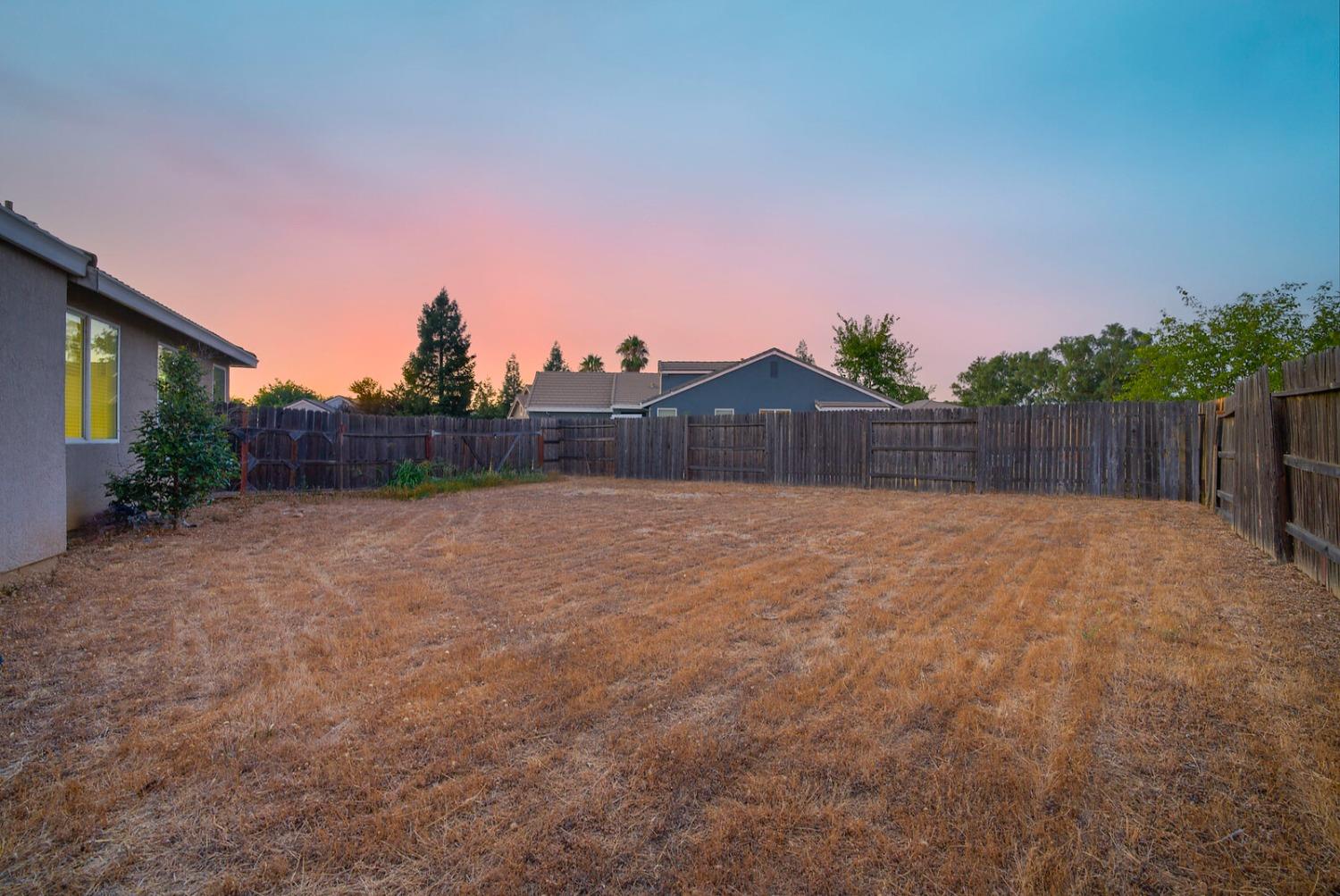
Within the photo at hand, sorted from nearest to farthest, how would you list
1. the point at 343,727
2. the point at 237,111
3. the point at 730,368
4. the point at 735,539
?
the point at 343,727
the point at 735,539
the point at 237,111
the point at 730,368

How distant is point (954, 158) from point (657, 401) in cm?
1473

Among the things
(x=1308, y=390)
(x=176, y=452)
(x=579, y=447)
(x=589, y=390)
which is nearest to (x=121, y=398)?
(x=176, y=452)

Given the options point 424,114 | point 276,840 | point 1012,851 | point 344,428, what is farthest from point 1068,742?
point 344,428

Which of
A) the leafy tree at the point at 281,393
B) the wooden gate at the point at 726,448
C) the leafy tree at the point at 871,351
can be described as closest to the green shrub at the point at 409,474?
the wooden gate at the point at 726,448

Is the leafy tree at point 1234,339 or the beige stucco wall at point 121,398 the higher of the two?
the leafy tree at point 1234,339

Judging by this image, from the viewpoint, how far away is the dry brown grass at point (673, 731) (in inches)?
77.0

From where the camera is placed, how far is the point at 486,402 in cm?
5144

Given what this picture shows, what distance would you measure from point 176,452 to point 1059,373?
56120 mm

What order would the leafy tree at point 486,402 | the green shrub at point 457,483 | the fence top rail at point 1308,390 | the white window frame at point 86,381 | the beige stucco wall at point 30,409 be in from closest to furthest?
the fence top rail at point 1308,390 → the beige stucco wall at point 30,409 → the white window frame at point 86,381 → the green shrub at point 457,483 → the leafy tree at point 486,402

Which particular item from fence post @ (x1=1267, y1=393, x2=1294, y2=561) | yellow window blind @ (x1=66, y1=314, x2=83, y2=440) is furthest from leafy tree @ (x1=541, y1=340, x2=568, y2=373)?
fence post @ (x1=1267, y1=393, x2=1294, y2=561)

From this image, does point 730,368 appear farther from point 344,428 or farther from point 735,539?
point 735,539

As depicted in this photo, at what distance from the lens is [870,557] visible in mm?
6734

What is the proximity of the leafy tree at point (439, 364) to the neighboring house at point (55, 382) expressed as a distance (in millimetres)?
35365

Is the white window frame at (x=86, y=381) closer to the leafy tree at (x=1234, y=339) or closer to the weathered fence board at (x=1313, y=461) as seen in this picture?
the weathered fence board at (x=1313, y=461)
